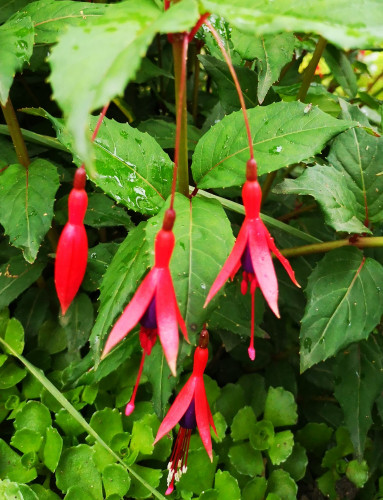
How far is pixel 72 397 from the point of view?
2.71 feet

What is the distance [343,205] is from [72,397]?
1.69 ft

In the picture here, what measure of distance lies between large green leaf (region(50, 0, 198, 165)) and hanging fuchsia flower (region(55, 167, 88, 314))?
0.14 m

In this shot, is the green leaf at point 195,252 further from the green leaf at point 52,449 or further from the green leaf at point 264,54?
the green leaf at point 52,449

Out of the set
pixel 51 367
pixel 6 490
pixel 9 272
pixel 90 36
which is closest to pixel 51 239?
pixel 9 272

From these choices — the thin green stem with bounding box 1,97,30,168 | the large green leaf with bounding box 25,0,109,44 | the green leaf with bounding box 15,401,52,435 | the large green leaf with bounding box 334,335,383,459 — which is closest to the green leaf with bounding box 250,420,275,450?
the large green leaf with bounding box 334,335,383,459

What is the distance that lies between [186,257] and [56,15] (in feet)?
1.34

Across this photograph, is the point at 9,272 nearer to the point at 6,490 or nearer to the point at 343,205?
the point at 6,490

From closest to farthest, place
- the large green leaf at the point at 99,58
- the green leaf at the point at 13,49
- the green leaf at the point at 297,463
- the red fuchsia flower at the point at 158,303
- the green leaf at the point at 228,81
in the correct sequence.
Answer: the large green leaf at the point at 99,58
the red fuchsia flower at the point at 158,303
the green leaf at the point at 13,49
the green leaf at the point at 228,81
the green leaf at the point at 297,463

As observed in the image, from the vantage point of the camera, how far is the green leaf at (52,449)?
733 mm

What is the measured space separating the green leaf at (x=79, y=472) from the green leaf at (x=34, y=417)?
6 centimetres

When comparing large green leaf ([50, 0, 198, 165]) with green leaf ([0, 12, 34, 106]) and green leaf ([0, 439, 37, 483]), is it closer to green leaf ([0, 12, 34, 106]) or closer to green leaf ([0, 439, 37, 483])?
green leaf ([0, 12, 34, 106])

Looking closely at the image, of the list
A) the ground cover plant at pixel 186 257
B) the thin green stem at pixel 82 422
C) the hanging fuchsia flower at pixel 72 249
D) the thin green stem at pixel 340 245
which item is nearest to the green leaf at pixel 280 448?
the ground cover plant at pixel 186 257

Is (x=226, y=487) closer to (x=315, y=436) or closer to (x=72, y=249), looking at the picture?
(x=315, y=436)

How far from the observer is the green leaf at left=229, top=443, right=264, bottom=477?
0.83 meters
